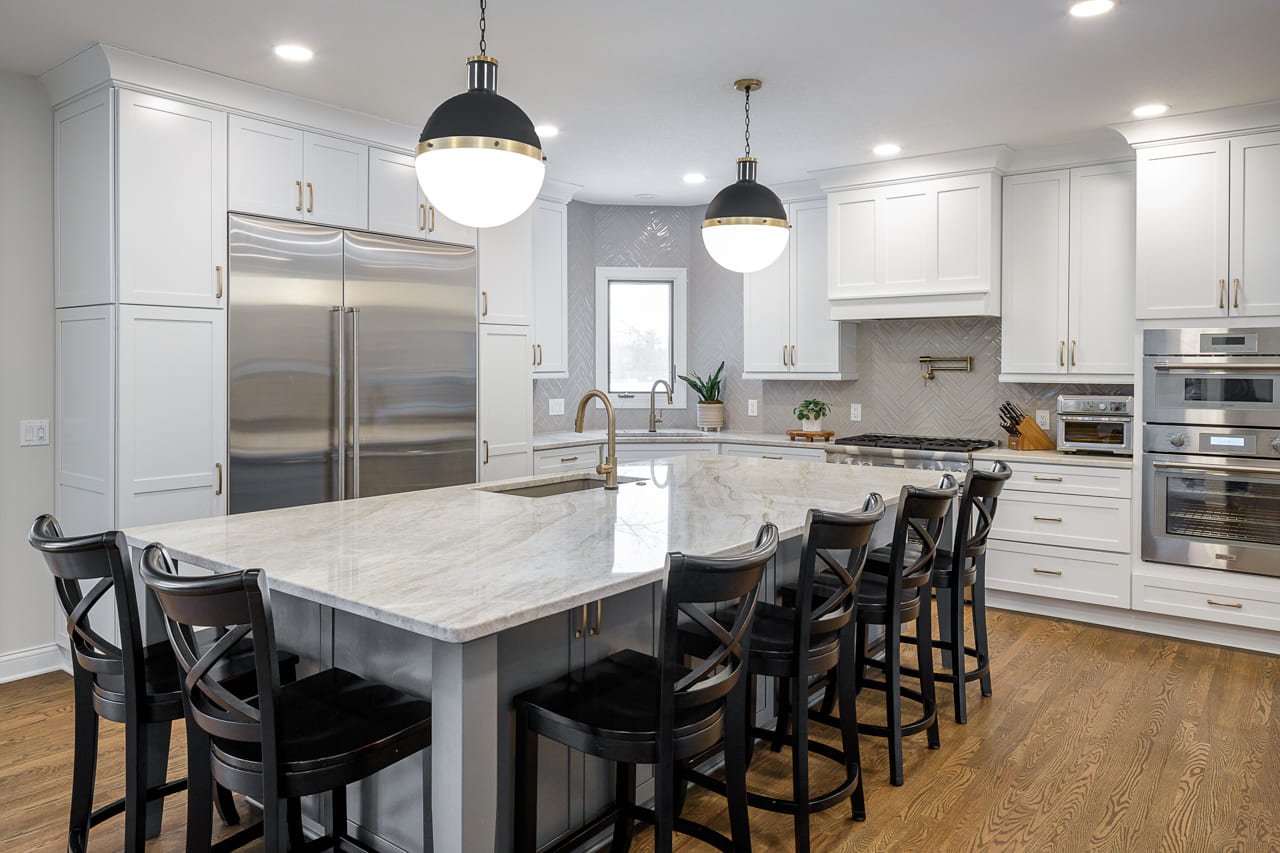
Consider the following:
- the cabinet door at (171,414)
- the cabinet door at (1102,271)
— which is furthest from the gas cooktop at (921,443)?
the cabinet door at (171,414)

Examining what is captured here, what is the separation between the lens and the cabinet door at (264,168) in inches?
148

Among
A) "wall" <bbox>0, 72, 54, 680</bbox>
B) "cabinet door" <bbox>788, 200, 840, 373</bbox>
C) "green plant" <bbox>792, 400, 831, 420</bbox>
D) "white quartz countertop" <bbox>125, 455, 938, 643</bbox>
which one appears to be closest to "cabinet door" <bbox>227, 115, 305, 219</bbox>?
"wall" <bbox>0, 72, 54, 680</bbox>

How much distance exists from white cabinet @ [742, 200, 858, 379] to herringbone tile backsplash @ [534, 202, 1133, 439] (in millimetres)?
277

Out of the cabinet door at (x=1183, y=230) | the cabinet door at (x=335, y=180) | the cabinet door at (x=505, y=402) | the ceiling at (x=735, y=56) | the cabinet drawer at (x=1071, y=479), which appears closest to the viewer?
the ceiling at (x=735, y=56)

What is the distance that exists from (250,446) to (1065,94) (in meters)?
3.98

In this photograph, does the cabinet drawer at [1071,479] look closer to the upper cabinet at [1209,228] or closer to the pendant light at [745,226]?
the upper cabinet at [1209,228]

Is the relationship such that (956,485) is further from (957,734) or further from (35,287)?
(35,287)

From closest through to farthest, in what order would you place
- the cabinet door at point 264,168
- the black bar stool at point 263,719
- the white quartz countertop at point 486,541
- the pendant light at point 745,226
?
the black bar stool at point 263,719 → the white quartz countertop at point 486,541 → the pendant light at point 745,226 → the cabinet door at point 264,168

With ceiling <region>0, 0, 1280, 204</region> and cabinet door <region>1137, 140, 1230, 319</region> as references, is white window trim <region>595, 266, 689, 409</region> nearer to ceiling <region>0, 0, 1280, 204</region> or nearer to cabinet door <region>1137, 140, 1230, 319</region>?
ceiling <region>0, 0, 1280, 204</region>

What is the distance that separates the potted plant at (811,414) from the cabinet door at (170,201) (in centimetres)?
362

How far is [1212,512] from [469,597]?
158 inches

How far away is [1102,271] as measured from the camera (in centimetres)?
472

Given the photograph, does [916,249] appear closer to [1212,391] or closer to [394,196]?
[1212,391]

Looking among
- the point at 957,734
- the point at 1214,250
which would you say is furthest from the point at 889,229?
the point at 957,734
